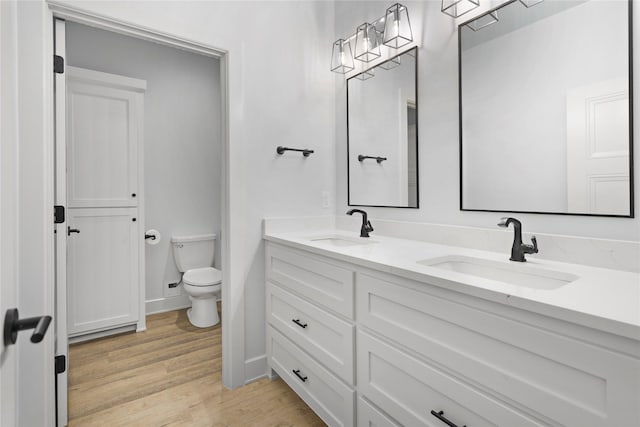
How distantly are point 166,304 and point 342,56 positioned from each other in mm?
2589

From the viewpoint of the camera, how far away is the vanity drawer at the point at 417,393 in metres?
0.88

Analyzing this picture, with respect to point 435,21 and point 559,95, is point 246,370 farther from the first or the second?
point 435,21

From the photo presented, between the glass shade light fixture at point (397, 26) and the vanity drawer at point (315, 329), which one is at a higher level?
the glass shade light fixture at point (397, 26)

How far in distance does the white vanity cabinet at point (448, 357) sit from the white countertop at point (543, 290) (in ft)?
0.10

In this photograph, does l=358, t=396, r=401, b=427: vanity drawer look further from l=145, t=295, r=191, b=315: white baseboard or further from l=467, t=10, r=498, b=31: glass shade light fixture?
l=145, t=295, r=191, b=315: white baseboard

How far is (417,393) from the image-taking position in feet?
3.51

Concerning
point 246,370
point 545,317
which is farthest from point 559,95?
point 246,370

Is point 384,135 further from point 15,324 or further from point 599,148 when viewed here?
point 15,324

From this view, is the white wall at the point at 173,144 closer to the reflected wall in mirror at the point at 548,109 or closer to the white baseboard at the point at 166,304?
the white baseboard at the point at 166,304

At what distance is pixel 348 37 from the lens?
2193 millimetres

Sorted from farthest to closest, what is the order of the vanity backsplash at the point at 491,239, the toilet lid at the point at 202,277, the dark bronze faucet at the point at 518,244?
the toilet lid at the point at 202,277 → the dark bronze faucet at the point at 518,244 → the vanity backsplash at the point at 491,239

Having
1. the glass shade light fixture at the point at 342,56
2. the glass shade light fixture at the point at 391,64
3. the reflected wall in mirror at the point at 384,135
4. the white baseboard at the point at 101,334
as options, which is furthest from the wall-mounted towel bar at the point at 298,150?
the white baseboard at the point at 101,334

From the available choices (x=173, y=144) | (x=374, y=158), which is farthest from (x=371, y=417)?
(x=173, y=144)

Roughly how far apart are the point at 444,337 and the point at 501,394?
7.4 inches
